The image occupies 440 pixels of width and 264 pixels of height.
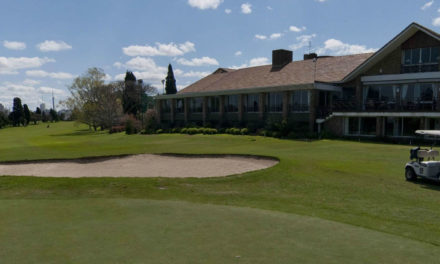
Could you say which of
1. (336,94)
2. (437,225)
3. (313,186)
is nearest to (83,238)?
(437,225)

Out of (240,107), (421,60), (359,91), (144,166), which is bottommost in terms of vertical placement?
(144,166)

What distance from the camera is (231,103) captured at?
156ft

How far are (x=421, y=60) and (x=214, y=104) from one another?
2604 centimetres

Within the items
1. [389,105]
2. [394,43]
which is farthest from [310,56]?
[389,105]

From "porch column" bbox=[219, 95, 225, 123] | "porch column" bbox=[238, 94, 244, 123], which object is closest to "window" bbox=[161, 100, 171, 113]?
"porch column" bbox=[219, 95, 225, 123]

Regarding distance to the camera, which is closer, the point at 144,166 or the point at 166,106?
the point at 144,166

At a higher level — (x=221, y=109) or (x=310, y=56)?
(x=310, y=56)

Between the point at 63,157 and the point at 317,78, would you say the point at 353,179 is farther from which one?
the point at 317,78

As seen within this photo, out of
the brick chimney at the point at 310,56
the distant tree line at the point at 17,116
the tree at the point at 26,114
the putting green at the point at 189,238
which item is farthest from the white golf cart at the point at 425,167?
the tree at the point at 26,114

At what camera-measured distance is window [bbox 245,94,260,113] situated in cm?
4425

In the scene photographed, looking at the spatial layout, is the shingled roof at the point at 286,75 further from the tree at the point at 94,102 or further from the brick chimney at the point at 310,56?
the tree at the point at 94,102

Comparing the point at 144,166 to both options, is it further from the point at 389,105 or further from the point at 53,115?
the point at 53,115

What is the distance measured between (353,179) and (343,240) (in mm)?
7704

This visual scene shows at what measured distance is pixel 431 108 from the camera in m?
30.6
